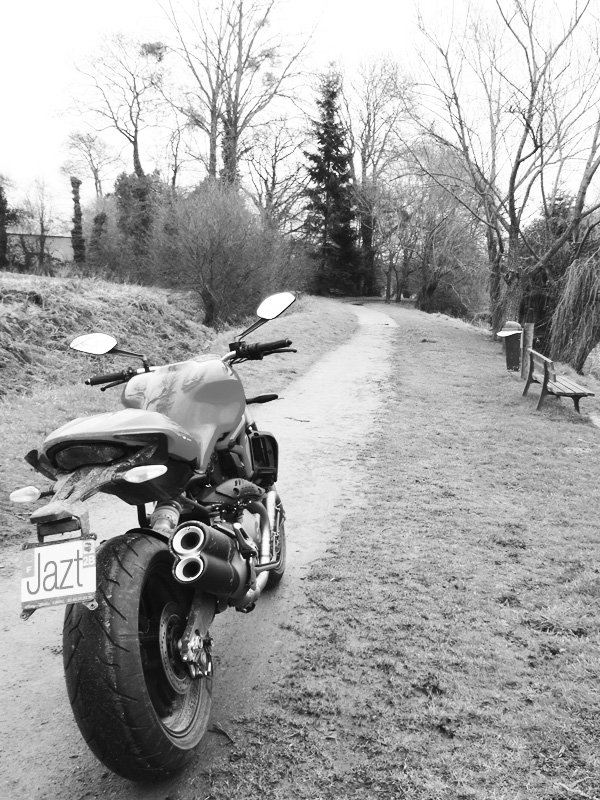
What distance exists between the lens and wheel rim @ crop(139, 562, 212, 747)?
6.63 feet

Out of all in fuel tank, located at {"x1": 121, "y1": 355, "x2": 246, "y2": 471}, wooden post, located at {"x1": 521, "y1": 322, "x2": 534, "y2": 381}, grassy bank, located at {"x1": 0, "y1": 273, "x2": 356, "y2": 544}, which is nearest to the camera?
fuel tank, located at {"x1": 121, "y1": 355, "x2": 246, "y2": 471}

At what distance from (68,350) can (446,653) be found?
353 inches

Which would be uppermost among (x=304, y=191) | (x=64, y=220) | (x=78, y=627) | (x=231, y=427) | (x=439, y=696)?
(x=304, y=191)

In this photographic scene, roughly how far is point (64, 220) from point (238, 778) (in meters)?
32.6

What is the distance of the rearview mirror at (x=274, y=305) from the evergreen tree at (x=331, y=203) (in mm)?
36046

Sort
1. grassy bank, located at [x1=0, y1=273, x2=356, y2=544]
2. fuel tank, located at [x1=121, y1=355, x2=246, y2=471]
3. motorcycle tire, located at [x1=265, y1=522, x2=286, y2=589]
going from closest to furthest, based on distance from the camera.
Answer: fuel tank, located at [x1=121, y1=355, x2=246, y2=471]
motorcycle tire, located at [x1=265, y1=522, x2=286, y2=589]
grassy bank, located at [x1=0, y1=273, x2=356, y2=544]

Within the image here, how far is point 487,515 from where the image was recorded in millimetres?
4840

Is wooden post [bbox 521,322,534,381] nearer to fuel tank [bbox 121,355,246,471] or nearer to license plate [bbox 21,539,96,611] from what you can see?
fuel tank [bbox 121,355,246,471]

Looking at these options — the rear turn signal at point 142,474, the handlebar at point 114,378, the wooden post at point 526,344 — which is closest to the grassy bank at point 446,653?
the rear turn signal at point 142,474

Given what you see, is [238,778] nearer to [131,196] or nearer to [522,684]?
[522,684]

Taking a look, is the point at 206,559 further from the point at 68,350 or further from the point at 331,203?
the point at 331,203

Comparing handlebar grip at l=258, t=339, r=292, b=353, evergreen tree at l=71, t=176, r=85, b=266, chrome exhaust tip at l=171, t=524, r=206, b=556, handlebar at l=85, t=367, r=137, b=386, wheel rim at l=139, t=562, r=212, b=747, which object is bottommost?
wheel rim at l=139, t=562, r=212, b=747

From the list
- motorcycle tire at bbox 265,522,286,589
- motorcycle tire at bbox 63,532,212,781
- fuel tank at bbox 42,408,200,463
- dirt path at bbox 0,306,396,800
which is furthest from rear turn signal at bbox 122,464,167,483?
motorcycle tire at bbox 265,522,286,589

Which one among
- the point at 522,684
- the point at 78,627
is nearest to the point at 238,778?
the point at 78,627
